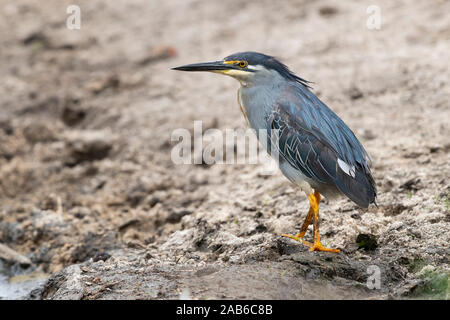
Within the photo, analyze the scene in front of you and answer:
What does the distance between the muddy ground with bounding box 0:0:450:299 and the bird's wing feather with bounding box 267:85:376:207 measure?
48 cm

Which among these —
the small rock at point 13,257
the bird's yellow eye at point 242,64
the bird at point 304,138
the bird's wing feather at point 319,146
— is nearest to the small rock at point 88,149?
the small rock at point 13,257

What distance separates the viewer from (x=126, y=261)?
4.76 m

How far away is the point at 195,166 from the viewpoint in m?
6.78

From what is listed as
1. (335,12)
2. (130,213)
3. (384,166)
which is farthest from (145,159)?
(335,12)

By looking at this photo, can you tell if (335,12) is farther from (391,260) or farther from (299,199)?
(391,260)

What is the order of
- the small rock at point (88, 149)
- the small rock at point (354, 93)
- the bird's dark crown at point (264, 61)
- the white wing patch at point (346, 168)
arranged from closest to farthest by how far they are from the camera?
the white wing patch at point (346, 168), the bird's dark crown at point (264, 61), the small rock at point (354, 93), the small rock at point (88, 149)

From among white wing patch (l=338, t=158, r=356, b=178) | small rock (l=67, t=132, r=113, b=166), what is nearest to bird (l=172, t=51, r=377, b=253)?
white wing patch (l=338, t=158, r=356, b=178)

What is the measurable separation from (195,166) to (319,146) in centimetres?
255

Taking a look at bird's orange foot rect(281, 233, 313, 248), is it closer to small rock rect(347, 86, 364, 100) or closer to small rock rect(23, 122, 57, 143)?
small rock rect(347, 86, 364, 100)

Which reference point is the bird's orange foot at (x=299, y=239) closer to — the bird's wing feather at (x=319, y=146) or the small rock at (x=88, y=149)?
the bird's wing feather at (x=319, y=146)

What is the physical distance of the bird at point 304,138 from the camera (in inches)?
173

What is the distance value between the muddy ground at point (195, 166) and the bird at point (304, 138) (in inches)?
15.7

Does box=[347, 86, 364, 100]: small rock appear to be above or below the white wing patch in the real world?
above

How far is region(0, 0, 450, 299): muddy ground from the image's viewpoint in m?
4.13
